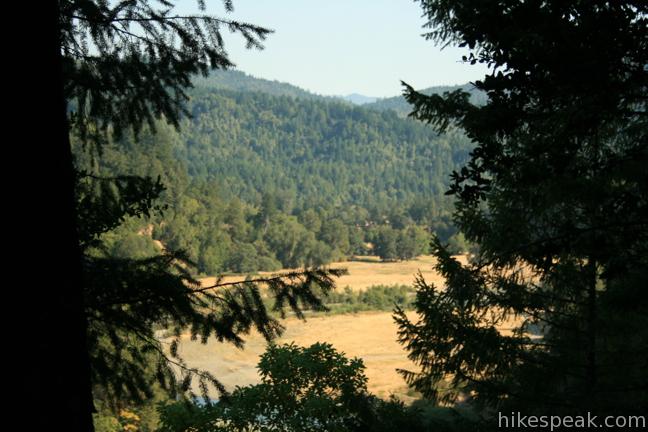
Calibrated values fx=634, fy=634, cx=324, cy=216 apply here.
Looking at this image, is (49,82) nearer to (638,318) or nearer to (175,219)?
(638,318)

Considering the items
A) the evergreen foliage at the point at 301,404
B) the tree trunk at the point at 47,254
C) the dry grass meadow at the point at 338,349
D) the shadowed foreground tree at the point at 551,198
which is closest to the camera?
the tree trunk at the point at 47,254

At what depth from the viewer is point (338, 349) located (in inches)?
1837

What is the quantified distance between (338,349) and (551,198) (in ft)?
135

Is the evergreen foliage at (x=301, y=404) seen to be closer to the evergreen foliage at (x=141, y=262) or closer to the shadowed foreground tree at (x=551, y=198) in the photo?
the shadowed foreground tree at (x=551, y=198)

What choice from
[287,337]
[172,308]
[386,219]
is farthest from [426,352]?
[386,219]

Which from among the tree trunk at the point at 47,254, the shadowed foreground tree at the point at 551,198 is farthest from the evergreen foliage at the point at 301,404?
the tree trunk at the point at 47,254

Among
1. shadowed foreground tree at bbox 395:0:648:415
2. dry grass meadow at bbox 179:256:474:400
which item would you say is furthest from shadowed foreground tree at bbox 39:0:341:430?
dry grass meadow at bbox 179:256:474:400

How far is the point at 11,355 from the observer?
1.68 meters

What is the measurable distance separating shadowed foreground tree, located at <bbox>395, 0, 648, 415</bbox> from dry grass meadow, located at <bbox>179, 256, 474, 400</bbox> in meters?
25.9

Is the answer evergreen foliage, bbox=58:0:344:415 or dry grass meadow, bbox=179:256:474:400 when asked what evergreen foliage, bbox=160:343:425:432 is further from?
dry grass meadow, bbox=179:256:474:400

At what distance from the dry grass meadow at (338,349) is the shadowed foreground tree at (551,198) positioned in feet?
84.9

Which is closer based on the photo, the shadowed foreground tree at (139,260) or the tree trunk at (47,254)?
the tree trunk at (47,254)

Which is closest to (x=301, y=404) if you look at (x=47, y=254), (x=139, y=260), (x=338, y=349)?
(x=139, y=260)

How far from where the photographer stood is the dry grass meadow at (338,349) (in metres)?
40.9
